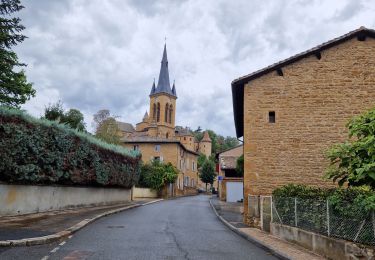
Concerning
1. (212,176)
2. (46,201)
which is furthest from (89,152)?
(212,176)

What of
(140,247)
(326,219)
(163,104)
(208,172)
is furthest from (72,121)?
(163,104)

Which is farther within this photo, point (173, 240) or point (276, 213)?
point (276, 213)

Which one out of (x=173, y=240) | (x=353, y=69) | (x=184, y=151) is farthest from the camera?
(x=184, y=151)

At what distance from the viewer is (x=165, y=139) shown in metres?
57.3

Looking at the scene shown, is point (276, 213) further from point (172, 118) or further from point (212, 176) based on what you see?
point (172, 118)

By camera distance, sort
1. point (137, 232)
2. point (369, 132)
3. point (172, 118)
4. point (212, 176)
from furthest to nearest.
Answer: point (172, 118) < point (212, 176) < point (137, 232) < point (369, 132)

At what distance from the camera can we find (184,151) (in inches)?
2591

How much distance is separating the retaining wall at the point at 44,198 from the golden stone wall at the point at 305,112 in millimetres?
9204

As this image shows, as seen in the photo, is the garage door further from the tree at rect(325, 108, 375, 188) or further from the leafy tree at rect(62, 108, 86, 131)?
the tree at rect(325, 108, 375, 188)

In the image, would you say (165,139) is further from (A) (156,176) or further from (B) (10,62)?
(B) (10,62)

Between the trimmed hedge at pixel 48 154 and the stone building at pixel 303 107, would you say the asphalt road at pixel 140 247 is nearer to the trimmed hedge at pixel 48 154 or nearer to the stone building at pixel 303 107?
the trimmed hedge at pixel 48 154

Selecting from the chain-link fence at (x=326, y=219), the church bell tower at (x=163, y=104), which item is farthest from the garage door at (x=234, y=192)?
the church bell tower at (x=163, y=104)

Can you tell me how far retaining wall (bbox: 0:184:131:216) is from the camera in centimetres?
1409

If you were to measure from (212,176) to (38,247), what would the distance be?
7296 centimetres
